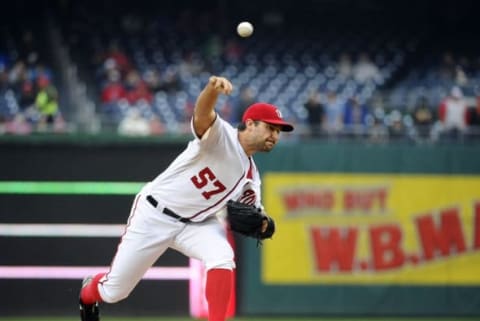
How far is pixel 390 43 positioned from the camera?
1977 centimetres

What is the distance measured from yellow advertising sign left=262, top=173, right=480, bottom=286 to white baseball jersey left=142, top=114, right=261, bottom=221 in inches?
153

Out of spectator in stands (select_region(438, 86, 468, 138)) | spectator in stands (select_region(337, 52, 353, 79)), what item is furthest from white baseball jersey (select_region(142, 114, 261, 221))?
spectator in stands (select_region(337, 52, 353, 79))

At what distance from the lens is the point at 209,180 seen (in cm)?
A: 684

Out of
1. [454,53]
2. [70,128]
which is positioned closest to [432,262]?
[70,128]

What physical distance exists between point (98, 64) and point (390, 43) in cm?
594

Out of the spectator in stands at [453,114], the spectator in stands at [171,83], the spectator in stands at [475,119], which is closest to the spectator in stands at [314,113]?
the spectator in stands at [453,114]

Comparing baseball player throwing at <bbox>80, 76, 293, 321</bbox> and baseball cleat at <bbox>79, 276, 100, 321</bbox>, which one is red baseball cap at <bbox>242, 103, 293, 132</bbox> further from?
baseball cleat at <bbox>79, 276, 100, 321</bbox>

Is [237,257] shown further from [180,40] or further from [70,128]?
[180,40]

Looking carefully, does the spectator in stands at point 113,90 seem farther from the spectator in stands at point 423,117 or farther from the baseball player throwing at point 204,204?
the baseball player throwing at point 204,204

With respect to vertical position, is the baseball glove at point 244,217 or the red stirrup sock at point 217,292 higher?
the baseball glove at point 244,217

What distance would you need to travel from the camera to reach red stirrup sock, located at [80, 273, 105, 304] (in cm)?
726

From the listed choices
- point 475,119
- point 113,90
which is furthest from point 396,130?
point 113,90

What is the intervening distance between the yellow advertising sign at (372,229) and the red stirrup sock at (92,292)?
149 inches

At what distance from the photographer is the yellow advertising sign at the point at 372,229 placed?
10.9 metres
